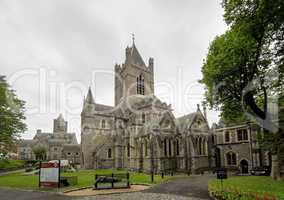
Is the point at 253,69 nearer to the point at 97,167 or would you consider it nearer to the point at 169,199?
the point at 169,199

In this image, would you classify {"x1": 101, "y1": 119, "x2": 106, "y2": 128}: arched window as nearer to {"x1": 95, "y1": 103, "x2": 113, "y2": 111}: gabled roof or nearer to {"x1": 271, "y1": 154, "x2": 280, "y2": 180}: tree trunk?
{"x1": 95, "y1": 103, "x2": 113, "y2": 111}: gabled roof

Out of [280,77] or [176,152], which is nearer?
[280,77]

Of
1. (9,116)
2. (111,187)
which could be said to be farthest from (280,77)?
(9,116)

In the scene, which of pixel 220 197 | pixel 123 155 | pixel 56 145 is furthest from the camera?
pixel 56 145

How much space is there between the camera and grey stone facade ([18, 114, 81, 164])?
264 feet

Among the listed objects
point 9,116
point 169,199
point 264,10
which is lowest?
point 169,199

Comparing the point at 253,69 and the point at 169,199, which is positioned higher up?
the point at 253,69

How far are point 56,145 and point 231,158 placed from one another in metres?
72.9

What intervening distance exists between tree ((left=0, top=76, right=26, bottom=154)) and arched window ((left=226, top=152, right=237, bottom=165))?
3540 cm

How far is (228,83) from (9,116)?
115 ft

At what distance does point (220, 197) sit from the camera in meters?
13.3

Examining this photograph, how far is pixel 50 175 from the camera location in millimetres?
21750

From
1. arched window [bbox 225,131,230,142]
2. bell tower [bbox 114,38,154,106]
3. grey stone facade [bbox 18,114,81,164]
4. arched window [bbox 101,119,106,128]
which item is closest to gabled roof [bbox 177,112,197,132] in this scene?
arched window [bbox 225,131,230,142]

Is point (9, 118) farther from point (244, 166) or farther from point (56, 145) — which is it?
point (56, 145)
